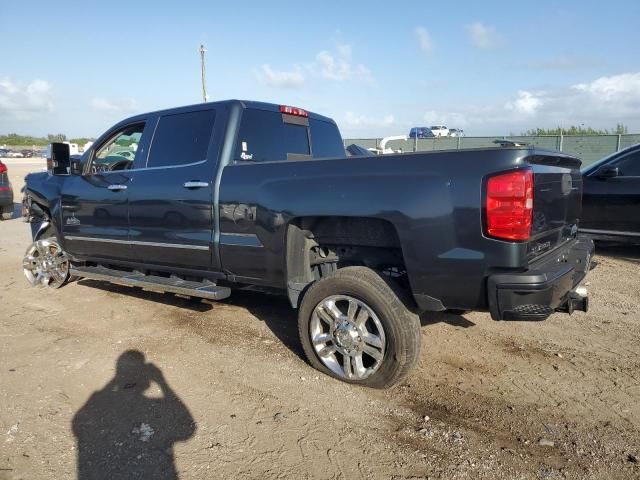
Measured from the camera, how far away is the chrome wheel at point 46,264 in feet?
19.1

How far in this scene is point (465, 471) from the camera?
7.96 ft

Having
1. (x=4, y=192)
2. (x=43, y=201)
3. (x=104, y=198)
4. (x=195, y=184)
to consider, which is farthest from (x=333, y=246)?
(x=4, y=192)

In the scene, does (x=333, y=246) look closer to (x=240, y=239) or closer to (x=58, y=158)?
(x=240, y=239)

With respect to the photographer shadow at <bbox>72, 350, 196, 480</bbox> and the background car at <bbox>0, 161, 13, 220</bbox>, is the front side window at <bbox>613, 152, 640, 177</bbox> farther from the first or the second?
the background car at <bbox>0, 161, 13, 220</bbox>

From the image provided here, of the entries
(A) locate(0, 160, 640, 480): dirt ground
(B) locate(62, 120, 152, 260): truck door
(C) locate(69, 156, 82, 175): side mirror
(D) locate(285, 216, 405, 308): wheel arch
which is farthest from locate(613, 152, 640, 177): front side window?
(C) locate(69, 156, 82, 175): side mirror

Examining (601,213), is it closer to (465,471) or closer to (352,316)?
(352,316)

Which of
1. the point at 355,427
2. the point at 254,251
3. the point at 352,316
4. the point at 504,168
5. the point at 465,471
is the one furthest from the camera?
the point at 254,251

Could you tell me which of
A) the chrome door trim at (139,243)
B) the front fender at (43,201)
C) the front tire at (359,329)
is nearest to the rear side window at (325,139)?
the chrome door trim at (139,243)

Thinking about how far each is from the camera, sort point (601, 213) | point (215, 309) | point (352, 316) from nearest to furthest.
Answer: point (352, 316), point (215, 309), point (601, 213)

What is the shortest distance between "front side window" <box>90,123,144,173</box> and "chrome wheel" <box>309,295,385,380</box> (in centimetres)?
283

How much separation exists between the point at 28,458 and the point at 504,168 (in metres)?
3.04

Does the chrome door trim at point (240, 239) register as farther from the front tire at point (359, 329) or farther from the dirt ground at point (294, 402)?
the dirt ground at point (294, 402)

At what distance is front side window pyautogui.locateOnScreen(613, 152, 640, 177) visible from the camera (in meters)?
6.69

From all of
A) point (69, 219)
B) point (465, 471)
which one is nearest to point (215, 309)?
point (69, 219)
